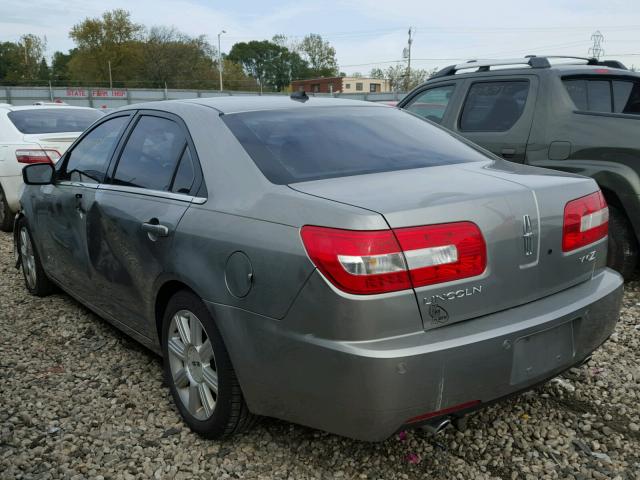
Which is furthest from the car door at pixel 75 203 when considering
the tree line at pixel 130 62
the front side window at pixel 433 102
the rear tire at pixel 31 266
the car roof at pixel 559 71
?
the tree line at pixel 130 62

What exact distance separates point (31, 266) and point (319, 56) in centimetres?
11329

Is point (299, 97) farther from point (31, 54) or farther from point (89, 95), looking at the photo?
point (31, 54)

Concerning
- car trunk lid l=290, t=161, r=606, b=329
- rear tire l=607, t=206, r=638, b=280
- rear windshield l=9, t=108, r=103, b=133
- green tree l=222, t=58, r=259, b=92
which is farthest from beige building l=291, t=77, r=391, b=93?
car trunk lid l=290, t=161, r=606, b=329

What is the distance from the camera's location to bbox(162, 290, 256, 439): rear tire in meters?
2.58

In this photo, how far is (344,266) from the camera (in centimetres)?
207

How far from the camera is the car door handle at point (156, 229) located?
112 inches

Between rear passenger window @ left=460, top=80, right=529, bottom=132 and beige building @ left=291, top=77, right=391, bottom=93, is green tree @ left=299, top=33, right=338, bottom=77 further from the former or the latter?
rear passenger window @ left=460, top=80, right=529, bottom=132

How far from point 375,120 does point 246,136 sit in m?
0.80

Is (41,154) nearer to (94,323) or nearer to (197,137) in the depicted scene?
(94,323)

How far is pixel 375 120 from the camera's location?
326cm

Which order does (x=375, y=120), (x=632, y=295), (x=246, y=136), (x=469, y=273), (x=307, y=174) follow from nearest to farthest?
(x=469, y=273) → (x=307, y=174) → (x=246, y=136) → (x=375, y=120) → (x=632, y=295)

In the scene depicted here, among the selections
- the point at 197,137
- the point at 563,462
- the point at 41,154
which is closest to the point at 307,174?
the point at 197,137

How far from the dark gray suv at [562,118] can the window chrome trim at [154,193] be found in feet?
10.6

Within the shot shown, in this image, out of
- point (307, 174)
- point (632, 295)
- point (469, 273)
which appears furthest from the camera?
point (632, 295)
